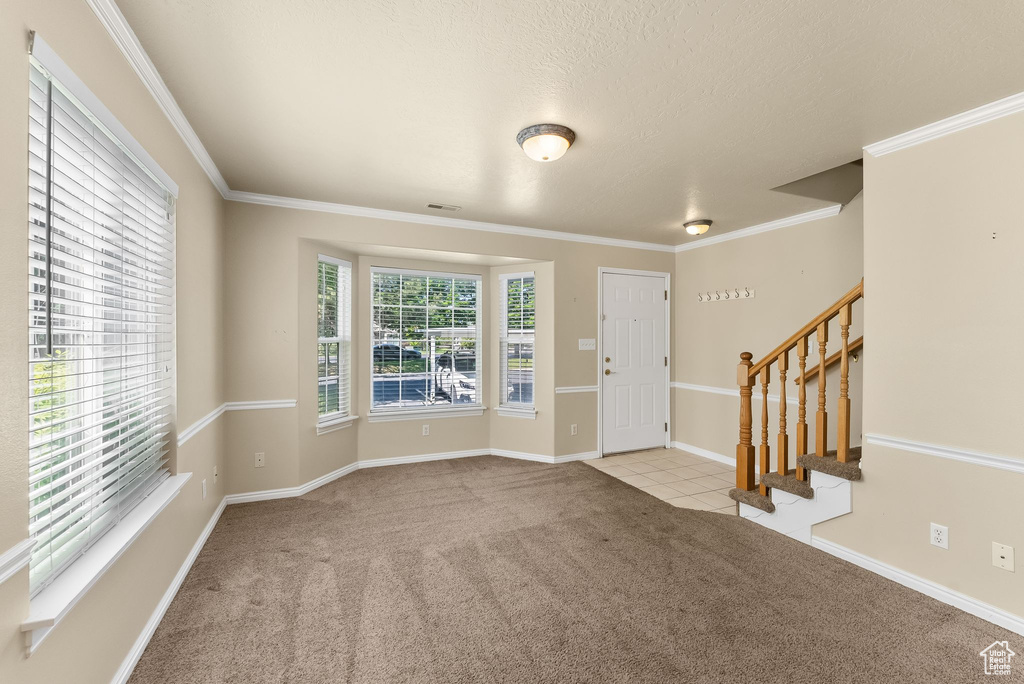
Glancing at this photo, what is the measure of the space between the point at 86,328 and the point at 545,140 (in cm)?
213

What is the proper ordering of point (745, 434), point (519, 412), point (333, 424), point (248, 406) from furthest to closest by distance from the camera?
1. point (519, 412)
2. point (333, 424)
3. point (248, 406)
4. point (745, 434)

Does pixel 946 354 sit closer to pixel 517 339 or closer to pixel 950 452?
pixel 950 452

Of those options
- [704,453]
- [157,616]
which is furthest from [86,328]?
[704,453]

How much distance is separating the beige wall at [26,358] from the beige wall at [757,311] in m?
4.54

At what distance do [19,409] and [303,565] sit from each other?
6.10 ft

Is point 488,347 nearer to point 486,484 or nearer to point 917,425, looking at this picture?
point 486,484

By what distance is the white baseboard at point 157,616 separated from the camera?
1736 mm

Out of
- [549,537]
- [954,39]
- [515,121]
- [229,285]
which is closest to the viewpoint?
[954,39]

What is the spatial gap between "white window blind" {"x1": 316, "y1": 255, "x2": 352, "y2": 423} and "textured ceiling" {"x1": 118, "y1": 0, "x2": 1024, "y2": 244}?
107 cm

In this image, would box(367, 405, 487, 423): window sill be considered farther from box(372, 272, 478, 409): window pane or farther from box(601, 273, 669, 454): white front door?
box(601, 273, 669, 454): white front door

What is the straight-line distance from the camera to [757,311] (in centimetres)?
451

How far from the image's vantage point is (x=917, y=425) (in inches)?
94.3

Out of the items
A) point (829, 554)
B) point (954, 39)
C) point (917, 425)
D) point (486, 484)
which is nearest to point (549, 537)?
point (486, 484)

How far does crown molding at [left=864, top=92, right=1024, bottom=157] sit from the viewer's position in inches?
82.0
